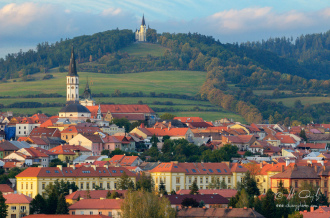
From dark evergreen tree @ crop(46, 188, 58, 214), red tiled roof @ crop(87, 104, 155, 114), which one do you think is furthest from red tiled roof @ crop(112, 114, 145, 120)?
dark evergreen tree @ crop(46, 188, 58, 214)

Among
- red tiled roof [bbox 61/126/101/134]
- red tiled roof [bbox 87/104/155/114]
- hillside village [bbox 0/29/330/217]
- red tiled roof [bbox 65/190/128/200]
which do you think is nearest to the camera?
hillside village [bbox 0/29/330/217]

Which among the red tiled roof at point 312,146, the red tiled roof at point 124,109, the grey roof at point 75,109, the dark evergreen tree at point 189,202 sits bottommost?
the red tiled roof at point 312,146

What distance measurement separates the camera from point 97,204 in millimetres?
67312

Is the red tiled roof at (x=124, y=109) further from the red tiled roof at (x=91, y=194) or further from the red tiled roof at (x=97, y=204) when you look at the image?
the red tiled roof at (x=97, y=204)

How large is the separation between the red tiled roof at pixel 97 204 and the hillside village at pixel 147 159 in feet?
0.24

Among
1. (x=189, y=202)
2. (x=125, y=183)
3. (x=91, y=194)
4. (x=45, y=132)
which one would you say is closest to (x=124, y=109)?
(x=45, y=132)

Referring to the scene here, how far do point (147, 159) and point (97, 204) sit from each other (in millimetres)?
38446

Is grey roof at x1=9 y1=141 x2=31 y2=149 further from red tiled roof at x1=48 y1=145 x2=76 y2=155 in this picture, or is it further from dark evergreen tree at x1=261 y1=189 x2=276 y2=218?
dark evergreen tree at x1=261 y1=189 x2=276 y2=218

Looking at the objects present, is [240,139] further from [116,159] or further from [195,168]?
[195,168]

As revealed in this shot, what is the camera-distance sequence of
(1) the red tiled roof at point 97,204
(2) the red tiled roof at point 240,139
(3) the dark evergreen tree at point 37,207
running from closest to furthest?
(1) the red tiled roof at point 97,204 → (3) the dark evergreen tree at point 37,207 → (2) the red tiled roof at point 240,139

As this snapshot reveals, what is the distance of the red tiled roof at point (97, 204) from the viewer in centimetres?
6688

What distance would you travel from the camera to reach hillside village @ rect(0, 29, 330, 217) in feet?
240

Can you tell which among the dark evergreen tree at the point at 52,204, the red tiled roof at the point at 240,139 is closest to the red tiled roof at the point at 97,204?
the dark evergreen tree at the point at 52,204

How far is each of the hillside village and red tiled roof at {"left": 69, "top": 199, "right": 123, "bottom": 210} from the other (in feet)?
0.24
